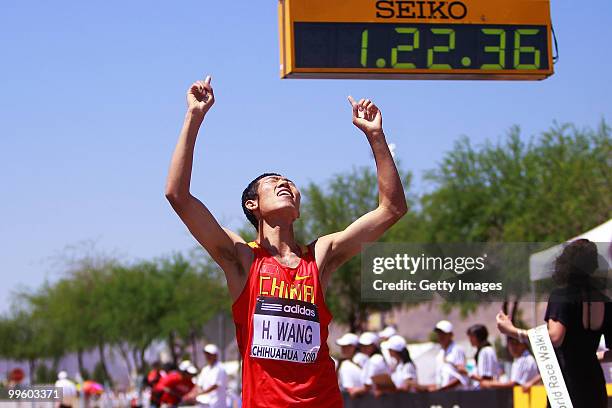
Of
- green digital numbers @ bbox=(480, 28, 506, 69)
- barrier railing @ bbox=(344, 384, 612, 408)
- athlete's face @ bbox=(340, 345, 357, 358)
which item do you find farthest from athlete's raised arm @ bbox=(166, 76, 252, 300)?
athlete's face @ bbox=(340, 345, 357, 358)

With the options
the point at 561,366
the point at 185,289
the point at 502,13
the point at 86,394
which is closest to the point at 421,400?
the point at 502,13

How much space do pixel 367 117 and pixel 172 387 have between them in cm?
1245

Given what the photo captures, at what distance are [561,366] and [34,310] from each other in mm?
68848

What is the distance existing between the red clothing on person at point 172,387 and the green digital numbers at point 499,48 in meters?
8.92

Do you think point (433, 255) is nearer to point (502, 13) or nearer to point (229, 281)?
point (502, 13)

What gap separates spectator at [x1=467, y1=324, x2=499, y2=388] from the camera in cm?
1309

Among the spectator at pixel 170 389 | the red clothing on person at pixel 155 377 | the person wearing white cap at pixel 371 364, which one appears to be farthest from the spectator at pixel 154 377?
the person wearing white cap at pixel 371 364

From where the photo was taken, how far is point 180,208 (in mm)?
5465

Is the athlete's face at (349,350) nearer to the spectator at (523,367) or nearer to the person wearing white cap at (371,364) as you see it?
the person wearing white cap at (371,364)

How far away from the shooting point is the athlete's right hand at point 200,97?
5.54 meters

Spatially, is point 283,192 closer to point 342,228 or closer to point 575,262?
point 575,262

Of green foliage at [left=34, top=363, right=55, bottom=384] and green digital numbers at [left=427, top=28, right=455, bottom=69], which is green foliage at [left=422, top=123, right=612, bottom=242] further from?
green foliage at [left=34, top=363, right=55, bottom=384]
